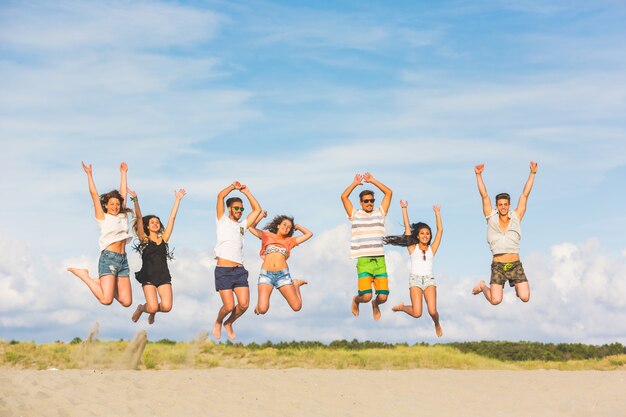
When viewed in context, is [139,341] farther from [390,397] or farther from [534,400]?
[534,400]

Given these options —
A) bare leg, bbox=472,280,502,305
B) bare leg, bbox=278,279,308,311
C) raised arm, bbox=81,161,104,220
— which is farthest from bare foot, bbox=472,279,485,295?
raised arm, bbox=81,161,104,220

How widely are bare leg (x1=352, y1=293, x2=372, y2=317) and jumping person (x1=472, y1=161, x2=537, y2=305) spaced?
2950mm

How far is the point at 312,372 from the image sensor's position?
21125 millimetres

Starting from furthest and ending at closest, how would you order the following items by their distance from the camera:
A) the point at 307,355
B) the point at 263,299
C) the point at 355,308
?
the point at 307,355 → the point at 355,308 → the point at 263,299

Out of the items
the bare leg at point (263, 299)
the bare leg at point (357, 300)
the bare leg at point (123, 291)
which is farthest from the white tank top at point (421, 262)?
the bare leg at point (123, 291)

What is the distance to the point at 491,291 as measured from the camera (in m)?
20.4

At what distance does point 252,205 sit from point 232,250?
1123 mm

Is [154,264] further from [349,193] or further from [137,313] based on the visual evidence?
[349,193]

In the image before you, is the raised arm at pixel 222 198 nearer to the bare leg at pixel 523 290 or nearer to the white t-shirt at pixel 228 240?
the white t-shirt at pixel 228 240

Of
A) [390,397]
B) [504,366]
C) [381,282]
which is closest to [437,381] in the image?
[390,397]

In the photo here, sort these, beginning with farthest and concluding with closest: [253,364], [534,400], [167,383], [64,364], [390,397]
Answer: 1. [253,364]
2. [64,364]
3. [534,400]
4. [390,397]
5. [167,383]

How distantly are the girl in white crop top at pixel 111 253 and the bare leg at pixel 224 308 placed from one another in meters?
1.97

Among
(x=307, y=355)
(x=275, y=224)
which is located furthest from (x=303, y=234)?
(x=307, y=355)

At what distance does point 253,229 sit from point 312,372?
4082 millimetres
